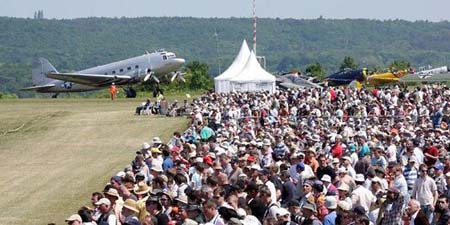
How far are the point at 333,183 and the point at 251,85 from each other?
4442cm

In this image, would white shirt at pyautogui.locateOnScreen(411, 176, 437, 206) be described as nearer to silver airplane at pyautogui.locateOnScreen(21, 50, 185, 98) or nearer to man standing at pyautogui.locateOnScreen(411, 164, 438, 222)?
man standing at pyautogui.locateOnScreen(411, 164, 438, 222)

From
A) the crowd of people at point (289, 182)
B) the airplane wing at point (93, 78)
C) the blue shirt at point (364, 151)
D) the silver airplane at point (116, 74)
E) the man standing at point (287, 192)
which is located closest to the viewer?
the crowd of people at point (289, 182)

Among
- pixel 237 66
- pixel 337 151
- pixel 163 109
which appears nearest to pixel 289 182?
pixel 337 151

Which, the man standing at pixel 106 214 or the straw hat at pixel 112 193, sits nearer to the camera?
the man standing at pixel 106 214

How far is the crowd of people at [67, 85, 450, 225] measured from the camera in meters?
16.0

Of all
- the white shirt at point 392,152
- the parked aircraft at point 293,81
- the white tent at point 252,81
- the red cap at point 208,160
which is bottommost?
the parked aircraft at point 293,81

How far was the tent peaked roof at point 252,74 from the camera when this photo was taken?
63.8 meters

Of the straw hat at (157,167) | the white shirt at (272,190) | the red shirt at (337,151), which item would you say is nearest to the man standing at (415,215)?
the white shirt at (272,190)

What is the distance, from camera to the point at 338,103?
4719cm

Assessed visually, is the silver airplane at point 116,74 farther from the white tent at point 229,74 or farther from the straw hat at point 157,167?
the straw hat at point 157,167

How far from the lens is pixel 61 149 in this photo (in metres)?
46.2

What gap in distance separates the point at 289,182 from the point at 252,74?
4453cm

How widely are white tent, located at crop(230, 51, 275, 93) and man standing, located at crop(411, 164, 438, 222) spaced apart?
142 ft

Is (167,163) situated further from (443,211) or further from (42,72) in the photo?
(42,72)
